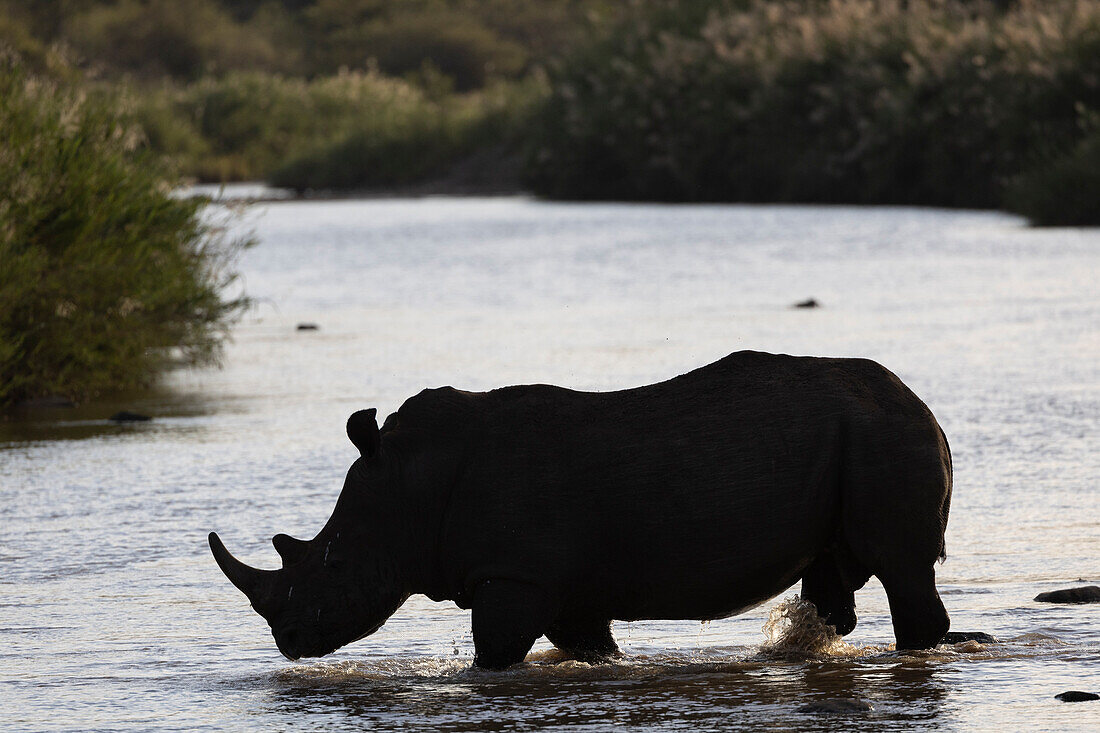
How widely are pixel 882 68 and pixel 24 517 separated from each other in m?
27.6

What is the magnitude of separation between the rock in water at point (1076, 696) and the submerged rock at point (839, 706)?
49cm

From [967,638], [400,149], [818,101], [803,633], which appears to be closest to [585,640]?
[803,633]

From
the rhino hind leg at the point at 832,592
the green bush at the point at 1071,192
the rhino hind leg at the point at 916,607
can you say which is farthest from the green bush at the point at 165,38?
the rhino hind leg at the point at 916,607

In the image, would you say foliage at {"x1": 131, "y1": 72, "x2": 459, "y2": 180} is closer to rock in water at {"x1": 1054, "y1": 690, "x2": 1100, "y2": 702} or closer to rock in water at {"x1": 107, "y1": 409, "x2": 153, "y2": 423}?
rock in water at {"x1": 107, "y1": 409, "x2": 153, "y2": 423}

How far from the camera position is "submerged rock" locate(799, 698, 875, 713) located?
15.7ft

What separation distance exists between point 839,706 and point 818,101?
31009 mm

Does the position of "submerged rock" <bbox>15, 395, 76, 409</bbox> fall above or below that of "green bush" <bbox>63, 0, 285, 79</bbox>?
below

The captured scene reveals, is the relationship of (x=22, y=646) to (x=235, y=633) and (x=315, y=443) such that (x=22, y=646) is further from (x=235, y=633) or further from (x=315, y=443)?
(x=315, y=443)

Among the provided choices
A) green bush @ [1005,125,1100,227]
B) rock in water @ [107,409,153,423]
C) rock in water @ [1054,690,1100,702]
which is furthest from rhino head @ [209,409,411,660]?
green bush @ [1005,125,1100,227]

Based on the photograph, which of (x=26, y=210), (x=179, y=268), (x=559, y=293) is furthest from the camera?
(x=559, y=293)

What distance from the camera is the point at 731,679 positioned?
5.19 meters

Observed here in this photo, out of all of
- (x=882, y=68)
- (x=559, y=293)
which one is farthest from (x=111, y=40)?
(x=559, y=293)

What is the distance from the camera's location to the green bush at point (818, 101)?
101 feet

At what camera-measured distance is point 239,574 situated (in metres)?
5.34
